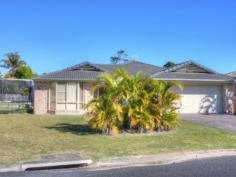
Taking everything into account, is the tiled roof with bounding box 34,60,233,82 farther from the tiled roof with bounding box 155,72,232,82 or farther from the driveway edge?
the driveway edge

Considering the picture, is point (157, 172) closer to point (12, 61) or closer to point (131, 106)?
point (131, 106)

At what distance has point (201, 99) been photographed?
2516 cm

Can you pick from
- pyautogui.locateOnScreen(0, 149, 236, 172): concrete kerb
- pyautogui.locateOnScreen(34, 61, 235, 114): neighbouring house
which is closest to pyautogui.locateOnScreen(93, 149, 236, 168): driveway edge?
pyautogui.locateOnScreen(0, 149, 236, 172): concrete kerb

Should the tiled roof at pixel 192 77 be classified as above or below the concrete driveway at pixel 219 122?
above

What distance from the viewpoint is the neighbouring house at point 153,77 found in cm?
2400

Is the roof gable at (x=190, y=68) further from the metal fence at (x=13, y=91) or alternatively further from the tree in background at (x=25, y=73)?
the tree in background at (x=25, y=73)

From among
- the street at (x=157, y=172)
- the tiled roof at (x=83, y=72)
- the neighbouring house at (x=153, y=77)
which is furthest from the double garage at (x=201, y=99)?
the street at (x=157, y=172)

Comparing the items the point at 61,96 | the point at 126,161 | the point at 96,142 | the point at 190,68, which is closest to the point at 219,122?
the point at 190,68

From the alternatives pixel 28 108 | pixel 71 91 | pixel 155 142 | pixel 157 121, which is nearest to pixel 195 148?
pixel 155 142

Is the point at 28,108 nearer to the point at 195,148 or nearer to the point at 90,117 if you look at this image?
the point at 90,117

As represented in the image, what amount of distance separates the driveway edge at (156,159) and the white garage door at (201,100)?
15128 mm

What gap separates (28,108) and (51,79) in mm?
4309

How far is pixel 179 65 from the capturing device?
26.4m

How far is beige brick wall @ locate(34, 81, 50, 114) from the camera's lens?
24016 millimetres
